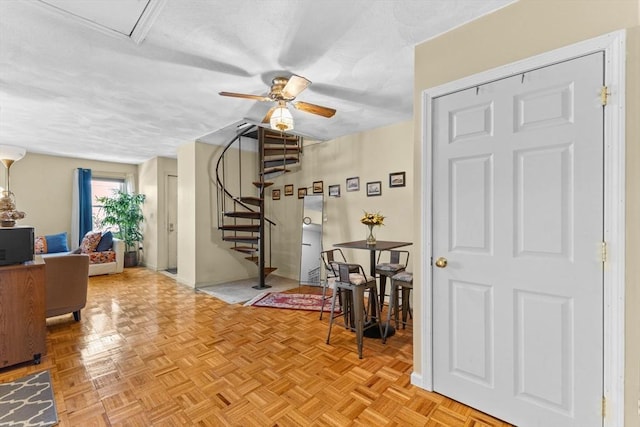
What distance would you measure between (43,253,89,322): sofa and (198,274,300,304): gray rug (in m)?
1.61

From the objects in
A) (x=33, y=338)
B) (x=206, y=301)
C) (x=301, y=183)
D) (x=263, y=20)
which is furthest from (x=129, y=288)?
(x=263, y=20)

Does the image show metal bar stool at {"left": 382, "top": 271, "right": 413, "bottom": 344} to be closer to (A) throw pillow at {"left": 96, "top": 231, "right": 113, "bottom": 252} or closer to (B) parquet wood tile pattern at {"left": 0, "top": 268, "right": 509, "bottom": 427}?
(B) parquet wood tile pattern at {"left": 0, "top": 268, "right": 509, "bottom": 427}

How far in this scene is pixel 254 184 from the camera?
5.02 m

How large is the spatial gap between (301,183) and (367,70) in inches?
116

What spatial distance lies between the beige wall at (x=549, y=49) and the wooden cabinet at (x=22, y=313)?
3063 millimetres

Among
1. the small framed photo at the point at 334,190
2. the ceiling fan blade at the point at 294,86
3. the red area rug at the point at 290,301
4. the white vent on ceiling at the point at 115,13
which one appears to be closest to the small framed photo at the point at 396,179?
the small framed photo at the point at 334,190

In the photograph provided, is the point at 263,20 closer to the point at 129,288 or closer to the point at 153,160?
the point at 129,288

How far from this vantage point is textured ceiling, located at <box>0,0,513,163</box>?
1808mm

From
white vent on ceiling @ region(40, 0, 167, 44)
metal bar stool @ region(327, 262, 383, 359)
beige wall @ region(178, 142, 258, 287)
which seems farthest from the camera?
beige wall @ region(178, 142, 258, 287)

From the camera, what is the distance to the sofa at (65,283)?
10.1 ft

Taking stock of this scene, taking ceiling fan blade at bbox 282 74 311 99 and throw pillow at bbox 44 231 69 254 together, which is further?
throw pillow at bbox 44 231 69 254

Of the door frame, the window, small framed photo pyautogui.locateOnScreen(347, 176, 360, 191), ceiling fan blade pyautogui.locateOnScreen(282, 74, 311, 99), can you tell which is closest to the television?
ceiling fan blade pyautogui.locateOnScreen(282, 74, 311, 99)

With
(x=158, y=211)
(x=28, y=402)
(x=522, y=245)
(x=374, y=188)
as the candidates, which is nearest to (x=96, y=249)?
(x=158, y=211)

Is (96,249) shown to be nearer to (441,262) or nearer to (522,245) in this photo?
(441,262)
